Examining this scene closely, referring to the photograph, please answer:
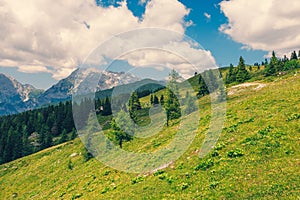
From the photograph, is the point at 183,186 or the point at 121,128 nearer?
the point at 183,186

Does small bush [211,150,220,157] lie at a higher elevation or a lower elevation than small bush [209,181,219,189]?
higher

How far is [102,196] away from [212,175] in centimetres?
958

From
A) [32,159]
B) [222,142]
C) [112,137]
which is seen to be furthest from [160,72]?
[32,159]

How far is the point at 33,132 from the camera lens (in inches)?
5714

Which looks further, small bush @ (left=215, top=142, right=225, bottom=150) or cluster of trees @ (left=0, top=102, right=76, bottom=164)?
cluster of trees @ (left=0, top=102, right=76, bottom=164)

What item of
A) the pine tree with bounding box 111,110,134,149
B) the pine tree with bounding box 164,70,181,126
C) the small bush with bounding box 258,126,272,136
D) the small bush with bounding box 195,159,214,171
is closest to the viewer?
the small bush with bounding box 195,159,214,171

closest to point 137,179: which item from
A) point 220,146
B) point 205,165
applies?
point 205,165

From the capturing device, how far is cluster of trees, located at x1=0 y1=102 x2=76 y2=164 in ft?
341

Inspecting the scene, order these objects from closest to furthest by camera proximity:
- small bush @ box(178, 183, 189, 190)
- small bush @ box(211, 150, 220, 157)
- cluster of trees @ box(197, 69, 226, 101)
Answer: small bush @ box(178, 183, 189, 190) < small bush @ box(211, 150, 220, 157) < cluster of trees @ box(197, 69, 226, 101)

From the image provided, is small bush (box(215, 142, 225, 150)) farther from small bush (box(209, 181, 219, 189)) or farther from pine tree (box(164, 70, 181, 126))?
pine tree (box(164, 70, 181, 126))

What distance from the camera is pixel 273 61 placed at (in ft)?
324

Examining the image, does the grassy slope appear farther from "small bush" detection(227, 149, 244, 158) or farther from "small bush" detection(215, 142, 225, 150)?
"small bush" detection(227, 149, 244, 158)

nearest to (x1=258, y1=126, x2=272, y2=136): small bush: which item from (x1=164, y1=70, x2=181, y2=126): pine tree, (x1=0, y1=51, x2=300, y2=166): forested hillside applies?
(x1=0, y1=51, x2=300, y2=166): forested hillside

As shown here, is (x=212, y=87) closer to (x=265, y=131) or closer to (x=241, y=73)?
(x=241, y=73)
